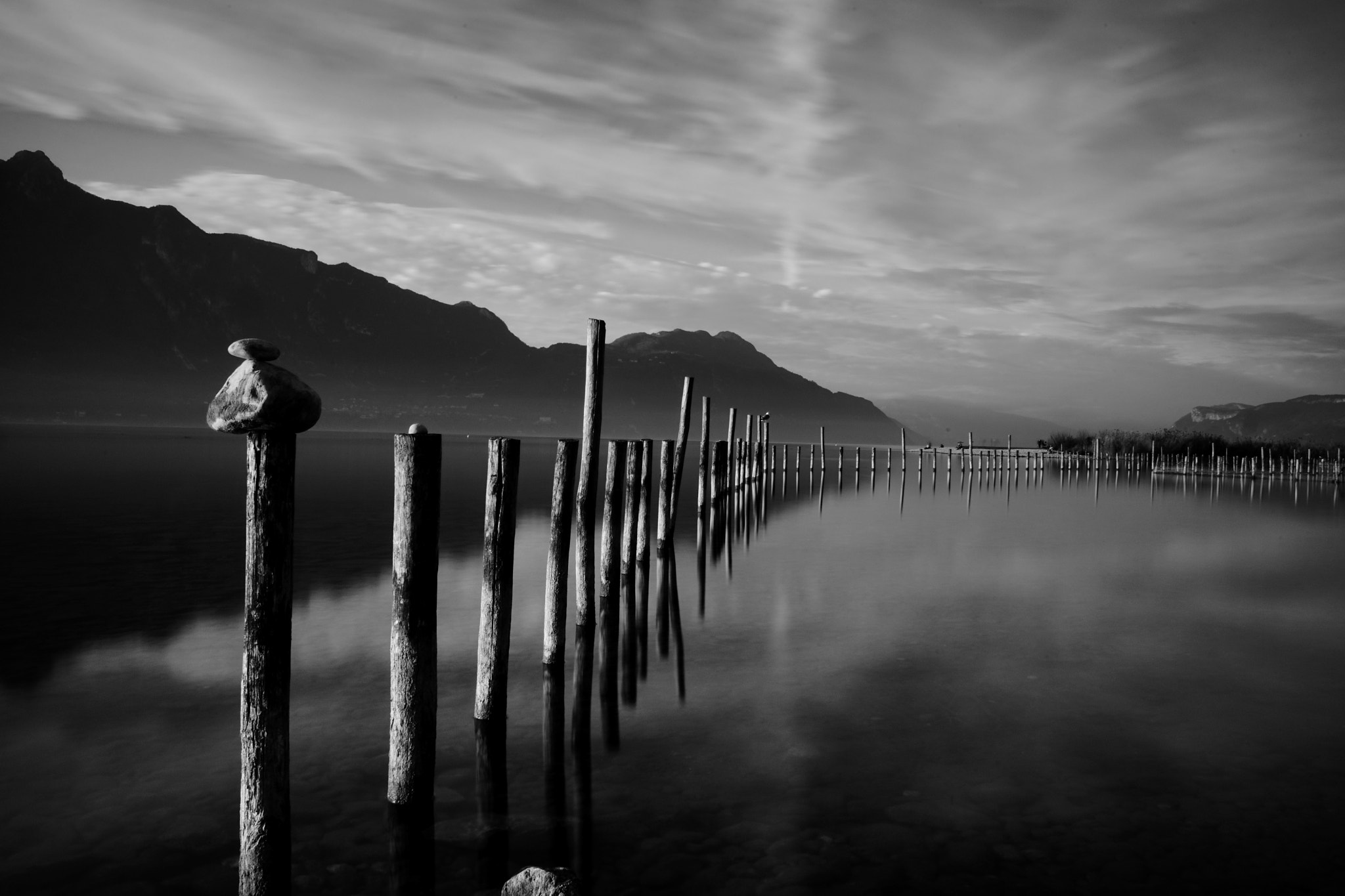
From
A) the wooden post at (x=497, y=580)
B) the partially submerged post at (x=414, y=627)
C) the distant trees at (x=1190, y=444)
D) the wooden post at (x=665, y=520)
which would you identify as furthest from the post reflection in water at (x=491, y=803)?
the distant trees at (x=1190, y=444)

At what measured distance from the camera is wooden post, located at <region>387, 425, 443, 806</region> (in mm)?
5973

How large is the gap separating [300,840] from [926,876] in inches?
152

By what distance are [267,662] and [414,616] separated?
4.05ft

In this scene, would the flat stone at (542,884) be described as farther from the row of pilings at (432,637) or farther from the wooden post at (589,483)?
the wooden post at (589,483)

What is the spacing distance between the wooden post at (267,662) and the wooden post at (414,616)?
3.46 ft

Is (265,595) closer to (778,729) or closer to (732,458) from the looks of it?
(778,729)

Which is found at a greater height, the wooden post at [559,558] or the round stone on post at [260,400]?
the round stone on post at [260,400]

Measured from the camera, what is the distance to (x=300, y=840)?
5.78 metres

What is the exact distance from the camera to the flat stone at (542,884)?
4230mm

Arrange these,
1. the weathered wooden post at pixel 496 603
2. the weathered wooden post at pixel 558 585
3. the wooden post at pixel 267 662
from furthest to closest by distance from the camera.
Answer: the weathered wooden post at pixel 558 585
the weathered wooden post at pixel 496 603
the wooden post at pixel 267 662

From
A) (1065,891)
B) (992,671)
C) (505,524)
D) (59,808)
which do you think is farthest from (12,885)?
(992,671)

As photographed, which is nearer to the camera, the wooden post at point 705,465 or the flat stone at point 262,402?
the flat stone at point 262,402

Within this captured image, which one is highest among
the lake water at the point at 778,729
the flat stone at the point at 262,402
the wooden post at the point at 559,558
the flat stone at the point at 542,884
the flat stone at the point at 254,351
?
the flat stone at the point at 254,351

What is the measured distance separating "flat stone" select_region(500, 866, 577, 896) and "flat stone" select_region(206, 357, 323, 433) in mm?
2487
